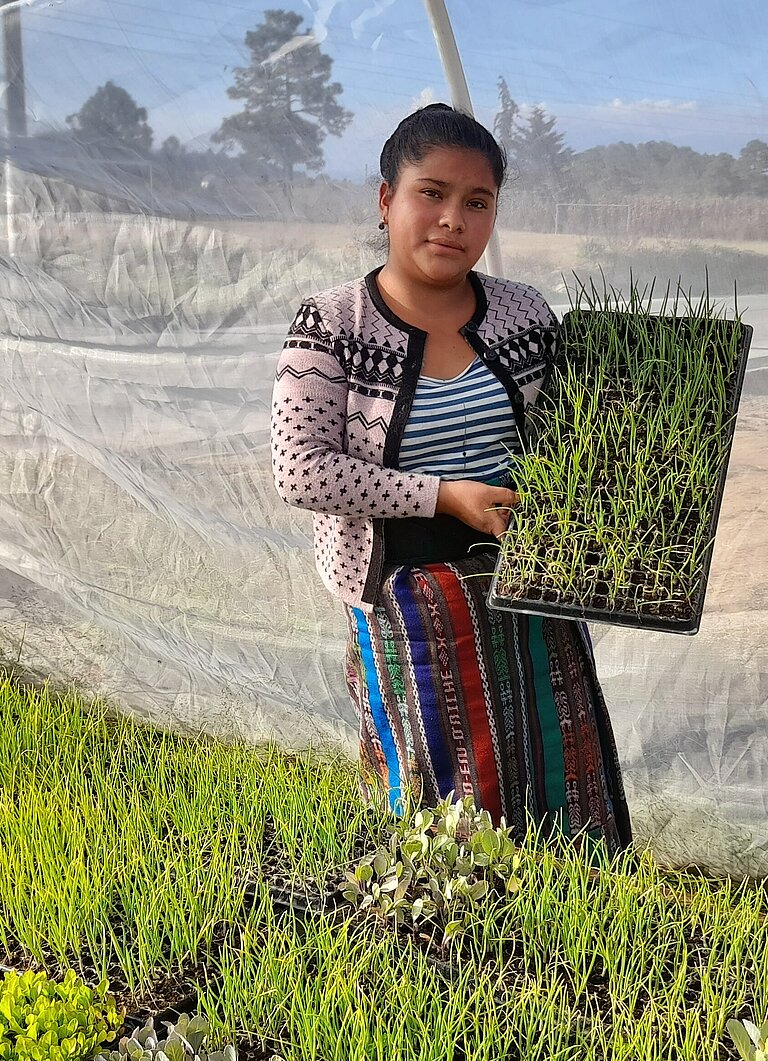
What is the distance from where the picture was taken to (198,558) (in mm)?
3084

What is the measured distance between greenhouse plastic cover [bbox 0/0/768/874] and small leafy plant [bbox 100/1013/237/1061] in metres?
1.50

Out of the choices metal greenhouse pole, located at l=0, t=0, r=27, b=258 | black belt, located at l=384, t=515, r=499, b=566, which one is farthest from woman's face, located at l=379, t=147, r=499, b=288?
metal greenhouse pole, located at l=0, t=0, r=27, b=258

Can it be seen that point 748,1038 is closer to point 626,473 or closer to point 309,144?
point 626,473

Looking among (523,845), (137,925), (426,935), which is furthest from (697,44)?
(137,925)

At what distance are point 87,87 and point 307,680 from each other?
1647 mm

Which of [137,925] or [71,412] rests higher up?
[71,412]

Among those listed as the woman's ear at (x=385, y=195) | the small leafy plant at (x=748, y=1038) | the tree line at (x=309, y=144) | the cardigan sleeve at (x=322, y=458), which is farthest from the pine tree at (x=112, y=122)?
the small leafy plant at (x=748, y=1038)

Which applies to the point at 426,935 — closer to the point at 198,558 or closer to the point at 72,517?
the point at 198,558

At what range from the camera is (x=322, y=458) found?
155cm

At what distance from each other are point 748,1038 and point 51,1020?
32.1 inches

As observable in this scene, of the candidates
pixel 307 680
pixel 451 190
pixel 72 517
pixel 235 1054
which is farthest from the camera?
pixel 72 517


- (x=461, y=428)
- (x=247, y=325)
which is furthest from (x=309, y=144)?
(x=461, y=428)

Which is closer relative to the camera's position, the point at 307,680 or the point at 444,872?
the point at 444,872

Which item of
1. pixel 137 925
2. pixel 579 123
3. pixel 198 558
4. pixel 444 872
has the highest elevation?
pixel 579 123
